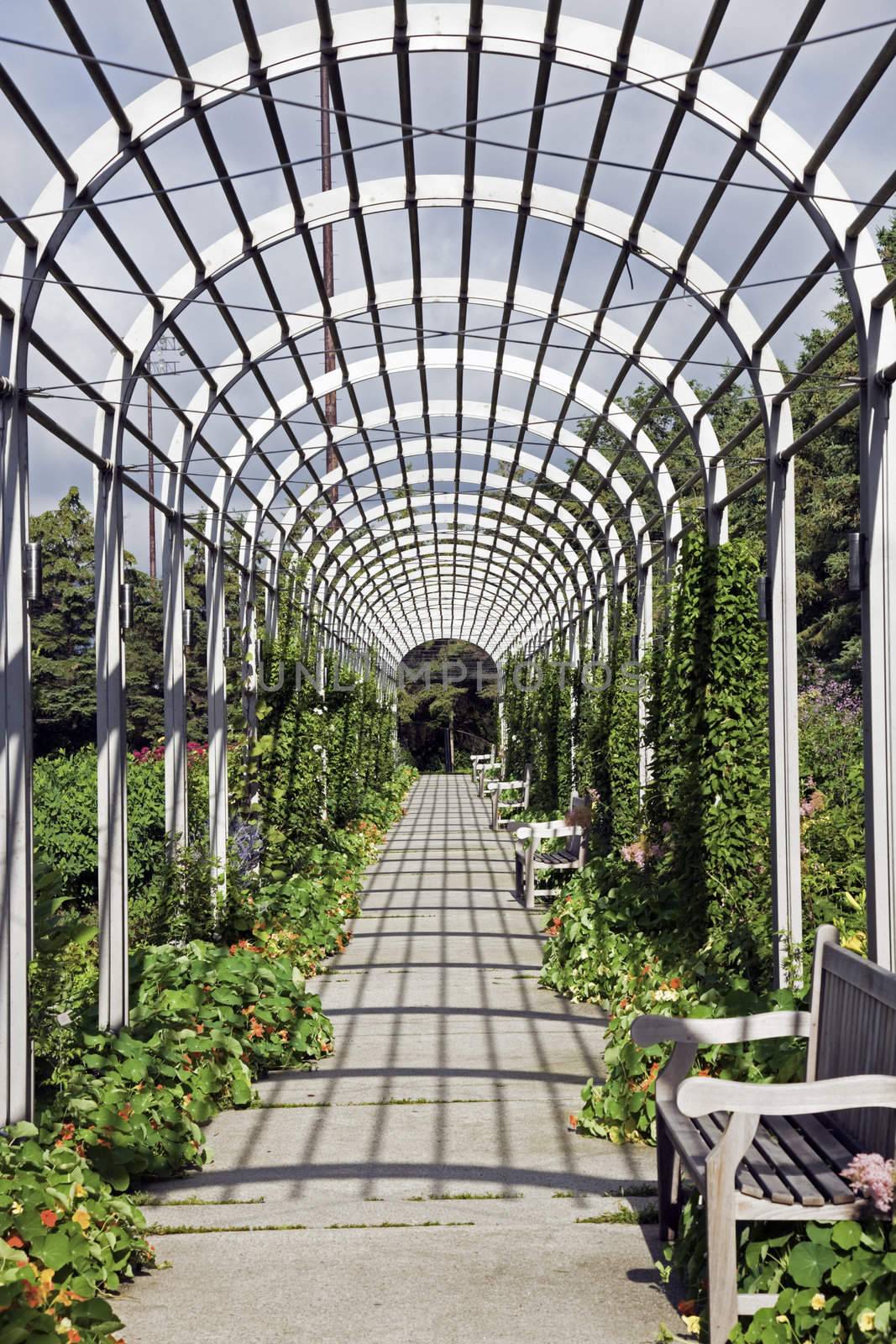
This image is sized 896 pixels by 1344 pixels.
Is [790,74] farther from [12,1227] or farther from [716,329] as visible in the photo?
[12,1227]

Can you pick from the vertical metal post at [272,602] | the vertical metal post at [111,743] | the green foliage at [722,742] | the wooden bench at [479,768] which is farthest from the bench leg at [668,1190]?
the wooden bench at [479,768]

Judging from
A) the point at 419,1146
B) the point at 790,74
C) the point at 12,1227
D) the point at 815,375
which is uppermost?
the point at 790,74

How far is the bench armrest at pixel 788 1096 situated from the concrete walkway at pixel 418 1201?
26.5 inches

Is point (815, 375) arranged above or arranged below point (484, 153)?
below

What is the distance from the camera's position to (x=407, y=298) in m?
9.33

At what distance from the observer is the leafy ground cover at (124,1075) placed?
3539 mm

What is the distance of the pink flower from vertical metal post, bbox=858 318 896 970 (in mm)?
1829

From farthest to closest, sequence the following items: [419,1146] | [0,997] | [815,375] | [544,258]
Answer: [544,258], [815,375], [419,1146], [0,997]

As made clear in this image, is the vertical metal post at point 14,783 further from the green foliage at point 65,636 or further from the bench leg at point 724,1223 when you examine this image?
the green foliage at point 65,636

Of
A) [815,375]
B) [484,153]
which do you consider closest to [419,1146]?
[815,375]

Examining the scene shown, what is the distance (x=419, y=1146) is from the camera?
538cm

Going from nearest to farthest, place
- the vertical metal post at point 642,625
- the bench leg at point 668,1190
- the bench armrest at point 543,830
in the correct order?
1. the bench leg at point 668,1190
2. the vertical metal post at point 642,625
3. the bench armrest at point 543,830

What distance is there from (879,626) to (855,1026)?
186cm

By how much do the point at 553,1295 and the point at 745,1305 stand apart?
0.60 metres
